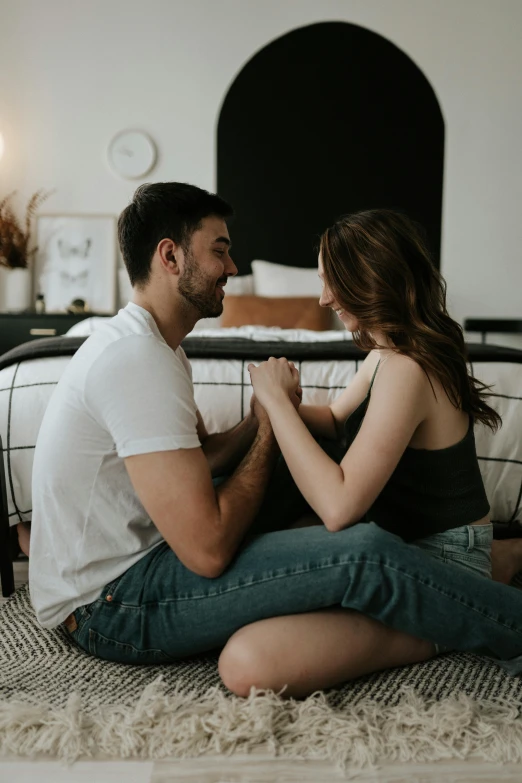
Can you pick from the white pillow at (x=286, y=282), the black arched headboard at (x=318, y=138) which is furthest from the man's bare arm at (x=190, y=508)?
the black arched headboard at (x=318, y=138)

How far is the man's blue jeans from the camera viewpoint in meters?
1.34

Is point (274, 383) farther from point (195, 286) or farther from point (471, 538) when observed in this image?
point (471, 538)

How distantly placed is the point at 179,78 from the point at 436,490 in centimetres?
413

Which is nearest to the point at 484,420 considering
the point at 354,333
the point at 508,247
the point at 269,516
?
the point at 354,333

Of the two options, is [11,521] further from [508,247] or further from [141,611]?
[508,247]

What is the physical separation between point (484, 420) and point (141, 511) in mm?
764

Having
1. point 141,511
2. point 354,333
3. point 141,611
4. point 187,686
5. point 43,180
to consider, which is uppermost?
point 43,180

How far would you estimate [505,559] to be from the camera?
1.81 metres

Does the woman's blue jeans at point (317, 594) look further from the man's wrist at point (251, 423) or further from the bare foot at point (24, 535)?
the bare foot at point (24, 535)

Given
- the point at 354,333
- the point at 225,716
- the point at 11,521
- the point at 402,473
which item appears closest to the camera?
the point at 225,716

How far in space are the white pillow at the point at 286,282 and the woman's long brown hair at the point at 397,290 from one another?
9.69 feet

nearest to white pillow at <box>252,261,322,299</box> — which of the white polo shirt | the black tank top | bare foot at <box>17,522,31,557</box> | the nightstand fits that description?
the nightstand

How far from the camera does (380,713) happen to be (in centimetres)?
132

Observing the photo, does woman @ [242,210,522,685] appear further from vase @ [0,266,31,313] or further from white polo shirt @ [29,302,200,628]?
vase @ [0,266,31,313]
